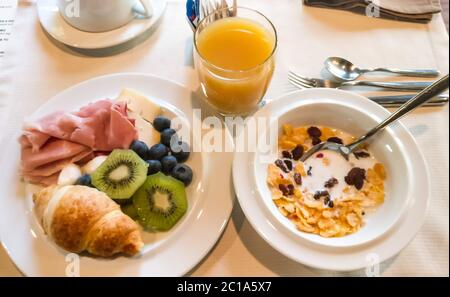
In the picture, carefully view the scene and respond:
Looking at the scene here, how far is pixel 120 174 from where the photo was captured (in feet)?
2.63

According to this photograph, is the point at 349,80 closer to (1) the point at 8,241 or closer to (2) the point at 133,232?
(2) the point at 133,232

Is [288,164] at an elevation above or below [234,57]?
below

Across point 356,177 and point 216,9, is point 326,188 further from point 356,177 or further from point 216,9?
point 216,9

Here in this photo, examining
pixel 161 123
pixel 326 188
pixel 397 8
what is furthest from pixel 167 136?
pixel 397 8

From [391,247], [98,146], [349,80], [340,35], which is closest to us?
[391,247]

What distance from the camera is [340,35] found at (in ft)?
3.63

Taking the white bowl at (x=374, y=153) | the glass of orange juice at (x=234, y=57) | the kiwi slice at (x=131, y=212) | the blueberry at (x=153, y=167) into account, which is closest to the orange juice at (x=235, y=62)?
the glass of orange juice at (x=234, y=57)

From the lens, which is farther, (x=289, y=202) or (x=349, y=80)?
(x=349, y=80)

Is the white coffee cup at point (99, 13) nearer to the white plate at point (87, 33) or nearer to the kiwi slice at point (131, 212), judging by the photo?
the white plate at point (87, 33)

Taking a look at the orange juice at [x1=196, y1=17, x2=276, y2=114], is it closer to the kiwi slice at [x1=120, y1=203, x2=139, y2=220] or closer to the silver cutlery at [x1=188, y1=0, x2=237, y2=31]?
the silver cutlery at [x1=188, y1=0, x2=237, y2=31]

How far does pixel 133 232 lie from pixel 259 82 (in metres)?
0.42

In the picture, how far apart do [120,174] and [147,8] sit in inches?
20.2

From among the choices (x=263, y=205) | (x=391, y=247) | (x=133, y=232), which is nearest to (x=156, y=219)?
(x=133, y=232)
